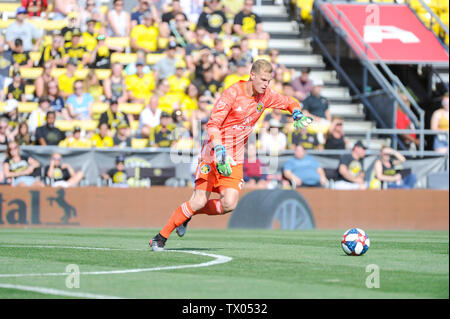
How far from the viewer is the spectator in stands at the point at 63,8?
2516cm

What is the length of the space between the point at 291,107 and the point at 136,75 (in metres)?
11.2

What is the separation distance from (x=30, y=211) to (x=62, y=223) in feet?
2.31

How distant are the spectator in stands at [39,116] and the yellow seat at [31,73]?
7.27ft

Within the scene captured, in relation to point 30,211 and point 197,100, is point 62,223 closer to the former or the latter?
point 30,211

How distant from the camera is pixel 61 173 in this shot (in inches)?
771

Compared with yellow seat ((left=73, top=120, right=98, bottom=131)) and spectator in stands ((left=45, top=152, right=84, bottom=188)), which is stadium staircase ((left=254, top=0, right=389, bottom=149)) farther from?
spectator in stands ((left=45, top=152, right=84, bottom=188))

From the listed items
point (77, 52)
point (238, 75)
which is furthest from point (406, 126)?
point (77, 52)

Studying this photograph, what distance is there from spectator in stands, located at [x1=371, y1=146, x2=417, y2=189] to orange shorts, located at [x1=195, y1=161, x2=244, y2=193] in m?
10.1

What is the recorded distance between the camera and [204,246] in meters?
12.4

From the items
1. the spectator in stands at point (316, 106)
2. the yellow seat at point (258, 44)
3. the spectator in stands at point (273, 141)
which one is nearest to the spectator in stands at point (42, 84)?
the spectator in stands at point (273, 141)

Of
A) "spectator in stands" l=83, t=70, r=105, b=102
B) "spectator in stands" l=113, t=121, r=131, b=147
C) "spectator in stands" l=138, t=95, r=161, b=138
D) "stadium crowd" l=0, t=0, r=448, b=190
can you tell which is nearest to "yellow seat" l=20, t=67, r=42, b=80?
"stadium crowd" l=0, t=0, r=448, b=190

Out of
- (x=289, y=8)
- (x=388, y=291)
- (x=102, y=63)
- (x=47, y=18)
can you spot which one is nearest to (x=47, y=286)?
(x=388, y=291)

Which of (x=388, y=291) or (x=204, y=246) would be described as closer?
(x=388, y=291)

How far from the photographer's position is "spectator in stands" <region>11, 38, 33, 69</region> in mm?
23686
